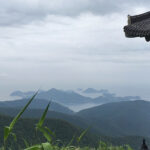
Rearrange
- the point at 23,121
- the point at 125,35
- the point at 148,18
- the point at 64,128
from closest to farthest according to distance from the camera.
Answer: the point at 125,35, the point at 148,18, the point at 23,121, the point at 64,128

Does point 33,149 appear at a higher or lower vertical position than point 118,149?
higher

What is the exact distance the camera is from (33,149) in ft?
10.3

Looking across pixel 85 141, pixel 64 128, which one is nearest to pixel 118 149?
pixel 85 141

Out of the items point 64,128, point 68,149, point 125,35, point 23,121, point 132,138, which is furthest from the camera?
point 132,138

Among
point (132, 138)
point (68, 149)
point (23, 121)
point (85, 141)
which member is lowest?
point (132, 138)

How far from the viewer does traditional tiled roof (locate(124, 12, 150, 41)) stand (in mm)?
5383

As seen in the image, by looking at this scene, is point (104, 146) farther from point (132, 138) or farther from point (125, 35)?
point (132, 138)

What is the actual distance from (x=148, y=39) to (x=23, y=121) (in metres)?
121

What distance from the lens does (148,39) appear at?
5.55 meters

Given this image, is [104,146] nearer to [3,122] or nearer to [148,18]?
[148,18]

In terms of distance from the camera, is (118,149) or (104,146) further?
(118,149)

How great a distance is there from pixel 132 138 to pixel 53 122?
58.2 metres

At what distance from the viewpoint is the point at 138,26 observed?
5.69m

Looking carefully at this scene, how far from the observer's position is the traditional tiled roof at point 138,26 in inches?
212
